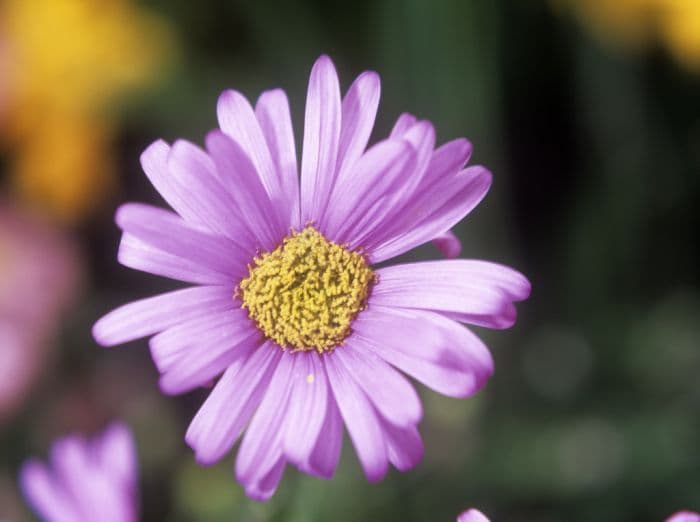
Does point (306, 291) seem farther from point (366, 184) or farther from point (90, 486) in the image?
point (90, 486)

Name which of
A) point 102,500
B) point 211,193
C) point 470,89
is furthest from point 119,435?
point 470,89

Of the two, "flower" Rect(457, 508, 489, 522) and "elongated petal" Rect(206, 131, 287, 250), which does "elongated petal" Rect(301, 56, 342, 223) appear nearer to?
"elongated petal" Rect(206, 131, 287, 250)

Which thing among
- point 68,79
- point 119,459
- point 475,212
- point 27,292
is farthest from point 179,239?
point 68,79

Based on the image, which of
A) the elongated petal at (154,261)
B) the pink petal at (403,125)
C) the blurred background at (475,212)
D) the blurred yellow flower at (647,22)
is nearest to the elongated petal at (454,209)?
the pink petal at (403,125)

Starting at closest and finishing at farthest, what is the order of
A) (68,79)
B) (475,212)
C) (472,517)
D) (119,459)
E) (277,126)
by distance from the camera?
(472,517), (277,126), (119,459), (475,212), (68,79)

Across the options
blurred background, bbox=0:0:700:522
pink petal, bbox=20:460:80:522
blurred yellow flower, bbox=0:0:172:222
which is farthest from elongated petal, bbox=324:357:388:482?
blurred yellow flower, bbox=0:0:172:222

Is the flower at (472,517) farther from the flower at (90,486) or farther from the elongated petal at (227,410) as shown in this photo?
the flower at (90,486)

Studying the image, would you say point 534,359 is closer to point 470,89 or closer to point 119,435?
point 470,89

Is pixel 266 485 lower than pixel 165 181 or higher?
lower
